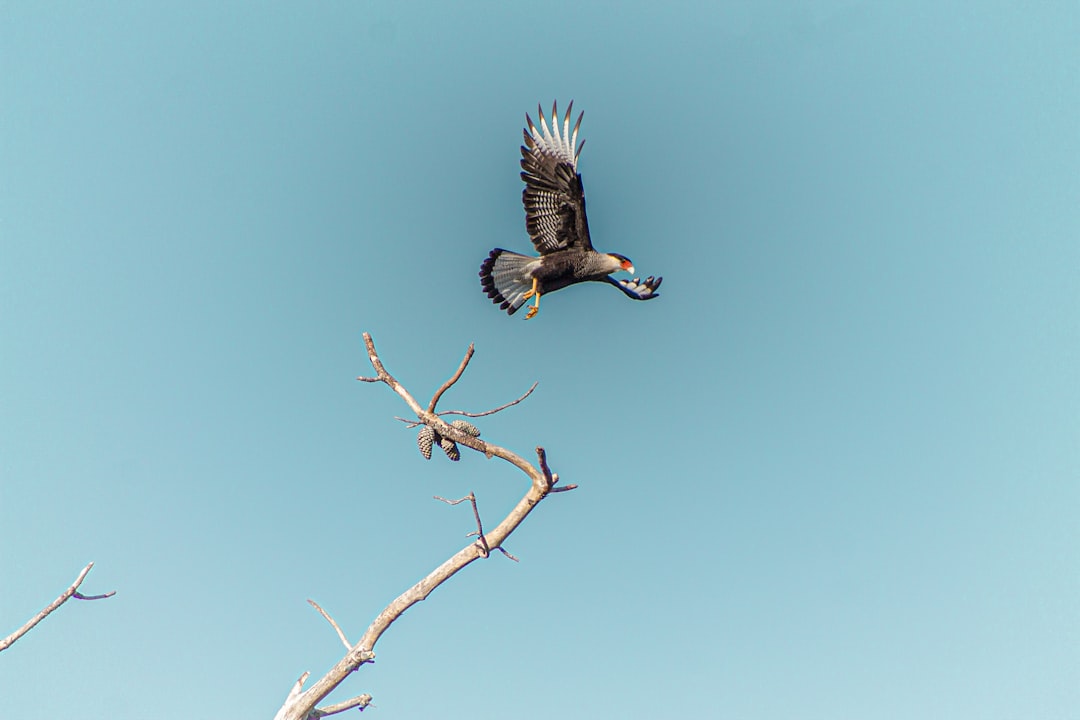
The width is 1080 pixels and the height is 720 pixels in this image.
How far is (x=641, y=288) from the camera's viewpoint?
11641mm

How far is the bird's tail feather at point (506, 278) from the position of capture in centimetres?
1098

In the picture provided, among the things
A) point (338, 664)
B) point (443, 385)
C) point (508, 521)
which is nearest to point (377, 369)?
point (443, 385)

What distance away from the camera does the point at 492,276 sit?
436 inches

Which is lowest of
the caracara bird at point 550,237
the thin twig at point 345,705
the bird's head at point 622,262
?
the thin twig at point 345,705

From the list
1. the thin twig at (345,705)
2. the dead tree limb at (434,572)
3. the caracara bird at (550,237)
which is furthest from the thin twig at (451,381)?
the caracara bird at (550,237)

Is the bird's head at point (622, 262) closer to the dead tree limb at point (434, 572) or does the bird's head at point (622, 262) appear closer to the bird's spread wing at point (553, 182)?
the bird's spread wing at point (553, 182)

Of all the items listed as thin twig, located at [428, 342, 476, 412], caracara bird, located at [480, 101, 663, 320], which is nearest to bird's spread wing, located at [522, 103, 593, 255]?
caracara bird, located at [480, 101, 663, 320]

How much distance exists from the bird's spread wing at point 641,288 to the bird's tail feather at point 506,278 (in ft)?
4.72

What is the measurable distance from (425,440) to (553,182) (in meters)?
4.92

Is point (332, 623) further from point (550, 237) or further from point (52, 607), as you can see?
point (550, 237)

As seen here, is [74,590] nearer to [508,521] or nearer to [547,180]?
[508,521]

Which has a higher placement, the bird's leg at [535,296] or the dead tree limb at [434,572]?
the bird's leg at [535,296]

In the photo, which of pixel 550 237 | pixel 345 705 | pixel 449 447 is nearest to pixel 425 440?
pixel 449 447

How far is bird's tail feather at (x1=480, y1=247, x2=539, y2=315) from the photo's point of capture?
11.0 metres
